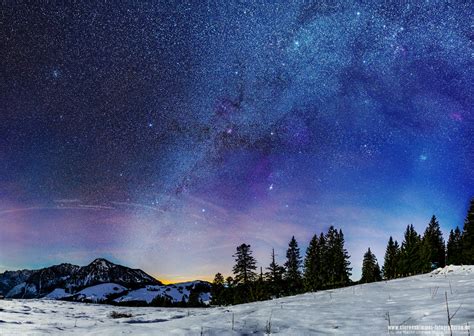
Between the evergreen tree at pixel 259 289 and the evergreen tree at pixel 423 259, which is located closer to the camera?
the evergreen tree at pixel 259 289

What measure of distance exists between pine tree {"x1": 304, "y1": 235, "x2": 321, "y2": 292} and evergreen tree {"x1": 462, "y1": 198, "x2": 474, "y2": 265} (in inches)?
907

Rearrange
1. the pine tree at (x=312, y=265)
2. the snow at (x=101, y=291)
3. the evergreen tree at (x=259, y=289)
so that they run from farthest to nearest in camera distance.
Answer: the snow at (x=101, y=291) → the pine tree at (x=312, y=265) → the evergreen tree at (x=259, y=289)

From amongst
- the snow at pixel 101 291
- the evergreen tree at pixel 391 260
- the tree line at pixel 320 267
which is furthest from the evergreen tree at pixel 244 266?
the snow at pixel 101 291

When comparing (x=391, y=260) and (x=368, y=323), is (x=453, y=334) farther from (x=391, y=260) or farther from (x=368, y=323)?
(x=391, y=260)

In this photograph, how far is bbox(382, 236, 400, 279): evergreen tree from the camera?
6406cm

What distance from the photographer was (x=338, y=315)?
7.63 meters

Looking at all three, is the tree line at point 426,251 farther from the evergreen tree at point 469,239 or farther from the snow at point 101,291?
the snow at point 101,291

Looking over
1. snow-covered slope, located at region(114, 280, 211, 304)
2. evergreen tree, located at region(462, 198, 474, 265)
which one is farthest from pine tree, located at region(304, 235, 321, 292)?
snow-covered slope, located at region(114, 280, 211, 304)

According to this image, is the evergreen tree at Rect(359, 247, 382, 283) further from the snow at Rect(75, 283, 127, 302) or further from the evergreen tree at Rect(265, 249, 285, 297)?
the snow at Rect(75, 283, 127, 302)

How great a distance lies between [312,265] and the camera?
198 feet

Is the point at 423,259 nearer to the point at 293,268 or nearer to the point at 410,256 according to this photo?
the point at 410,256

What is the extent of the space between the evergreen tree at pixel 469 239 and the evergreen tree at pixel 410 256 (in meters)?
7.58

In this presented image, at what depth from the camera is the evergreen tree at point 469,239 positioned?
49.1 meters

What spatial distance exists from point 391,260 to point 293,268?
20970 millimetres
